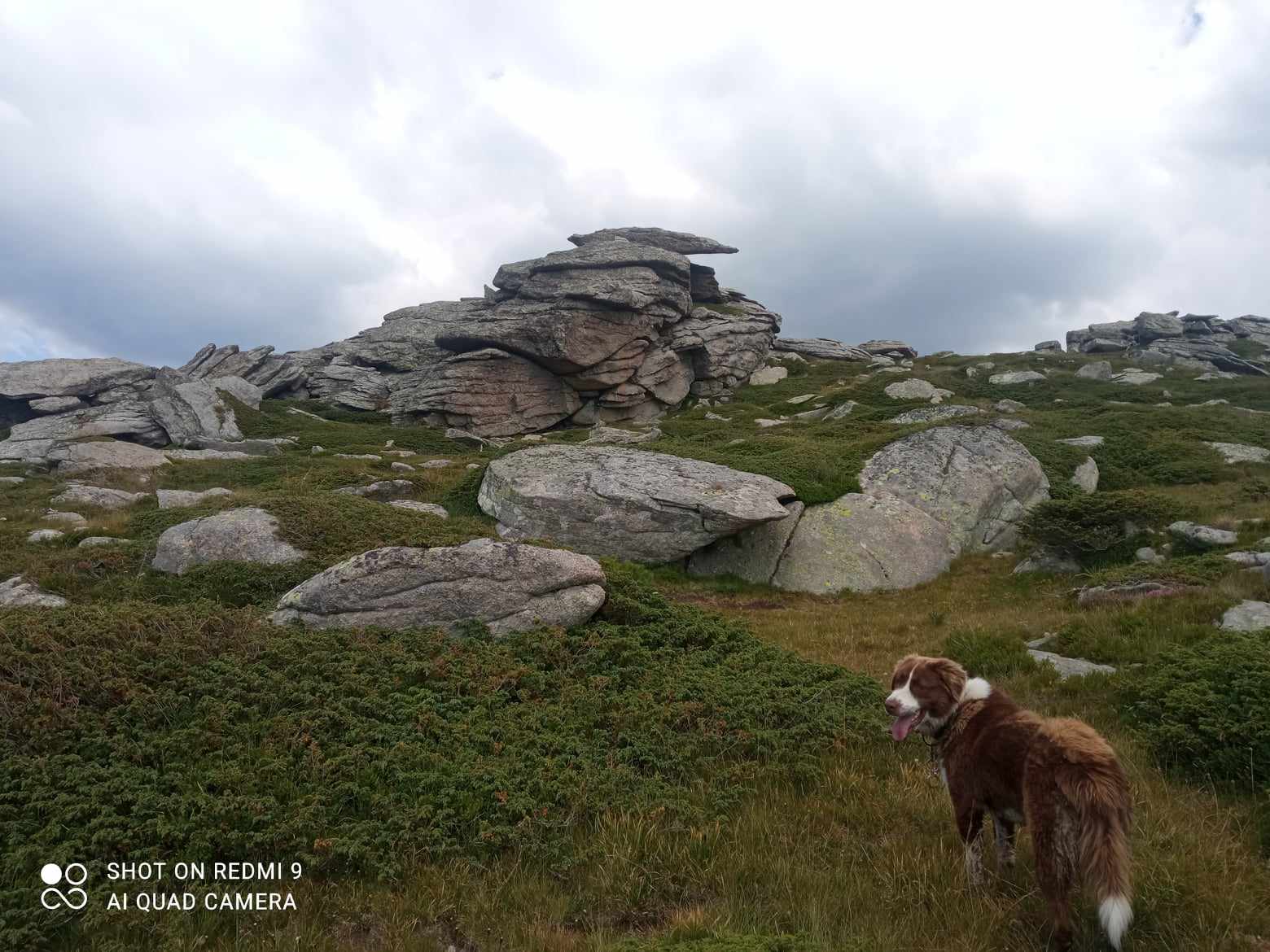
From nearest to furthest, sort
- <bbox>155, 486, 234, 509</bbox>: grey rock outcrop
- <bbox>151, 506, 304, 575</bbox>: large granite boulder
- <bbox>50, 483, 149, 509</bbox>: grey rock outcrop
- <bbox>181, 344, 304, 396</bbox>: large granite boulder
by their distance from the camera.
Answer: <bbox>151, 506, 304, 575</bbox>: large granite boulder
<bbox>155, 486, 234, 509</bbox>: grey rock outcrop
<bbox>50, 483, 149, 509</bbox>: grey rock outcrop
<bbox>181, 344, 304, 396</bbox>: large granite boulder

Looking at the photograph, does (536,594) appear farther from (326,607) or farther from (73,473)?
(73,473)

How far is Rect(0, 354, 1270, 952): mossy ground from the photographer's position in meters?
4.73

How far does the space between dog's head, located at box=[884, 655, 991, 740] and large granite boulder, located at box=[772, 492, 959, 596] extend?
1277 centimetres

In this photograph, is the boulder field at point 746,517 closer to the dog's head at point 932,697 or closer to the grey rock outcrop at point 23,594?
the grey rock outcrop at point 23,594

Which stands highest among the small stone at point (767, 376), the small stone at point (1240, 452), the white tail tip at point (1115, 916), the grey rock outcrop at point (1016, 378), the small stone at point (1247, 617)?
the small stone at point (767, 376)

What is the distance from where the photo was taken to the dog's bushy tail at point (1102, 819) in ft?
12.5

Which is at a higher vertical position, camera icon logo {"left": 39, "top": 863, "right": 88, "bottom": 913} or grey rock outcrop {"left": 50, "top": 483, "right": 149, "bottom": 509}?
grey rock outcrop {"left": 50, "top": 483, "right": 149, "bottom": 509}

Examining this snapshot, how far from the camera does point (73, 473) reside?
99.4 ft

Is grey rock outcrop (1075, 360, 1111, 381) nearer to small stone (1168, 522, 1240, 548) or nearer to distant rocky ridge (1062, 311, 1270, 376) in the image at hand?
distant rocky ridge (1062, 311, 1270, 376)

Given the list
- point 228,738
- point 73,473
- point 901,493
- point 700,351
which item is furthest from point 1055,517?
point 700,351

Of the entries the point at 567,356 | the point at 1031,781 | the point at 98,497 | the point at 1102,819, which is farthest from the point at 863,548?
the point at 567,356

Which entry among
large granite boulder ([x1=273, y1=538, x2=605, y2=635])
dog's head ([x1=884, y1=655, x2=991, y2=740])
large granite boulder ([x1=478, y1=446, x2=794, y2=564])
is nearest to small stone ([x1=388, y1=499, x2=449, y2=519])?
large granite boulder ([x1=478, y1=446, x2=794, y2=564])

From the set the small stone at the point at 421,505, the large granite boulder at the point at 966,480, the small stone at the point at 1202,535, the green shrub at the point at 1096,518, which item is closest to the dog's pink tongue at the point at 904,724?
the green shrub at the point at 1096,518

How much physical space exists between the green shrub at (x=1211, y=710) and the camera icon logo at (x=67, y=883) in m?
9.42
